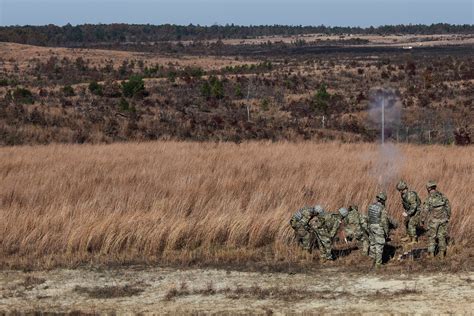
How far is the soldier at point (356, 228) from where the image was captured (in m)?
9.43

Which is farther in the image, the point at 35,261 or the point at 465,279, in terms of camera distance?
the point at 35,261

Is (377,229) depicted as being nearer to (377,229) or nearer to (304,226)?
(377,229)

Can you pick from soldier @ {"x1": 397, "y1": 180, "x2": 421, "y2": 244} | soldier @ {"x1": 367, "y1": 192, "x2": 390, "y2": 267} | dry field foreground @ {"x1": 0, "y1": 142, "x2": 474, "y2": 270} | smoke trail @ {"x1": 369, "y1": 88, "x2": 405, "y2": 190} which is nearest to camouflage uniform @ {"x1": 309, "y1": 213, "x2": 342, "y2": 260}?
dry field foreground @ {"x1": 0, "y1": 142, "x2": 474, "y2": 270}

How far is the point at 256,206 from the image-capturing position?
12.0m

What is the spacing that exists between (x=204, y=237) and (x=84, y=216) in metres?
1.94

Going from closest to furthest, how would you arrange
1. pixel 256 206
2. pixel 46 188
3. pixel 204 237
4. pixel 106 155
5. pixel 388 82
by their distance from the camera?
pixel 204 237
pixel 256 206
pixel 46 188
pixel 106 155
pixel 388 82

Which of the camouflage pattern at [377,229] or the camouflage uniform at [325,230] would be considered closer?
the camouflage pattern at [377,229]

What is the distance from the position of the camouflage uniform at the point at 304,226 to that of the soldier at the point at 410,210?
1334mm

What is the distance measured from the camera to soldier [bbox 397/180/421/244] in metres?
9.97

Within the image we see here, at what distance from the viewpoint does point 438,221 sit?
30.6ft

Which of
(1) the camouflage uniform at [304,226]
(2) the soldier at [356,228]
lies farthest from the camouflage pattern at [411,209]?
(1) the camouflage uniform at [304,226]

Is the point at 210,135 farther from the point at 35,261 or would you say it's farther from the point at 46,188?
the point at 35,261

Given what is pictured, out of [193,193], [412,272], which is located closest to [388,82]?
[193,193]

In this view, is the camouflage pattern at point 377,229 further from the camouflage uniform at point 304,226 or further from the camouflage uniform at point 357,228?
the camouflage uniform at point 304,226
